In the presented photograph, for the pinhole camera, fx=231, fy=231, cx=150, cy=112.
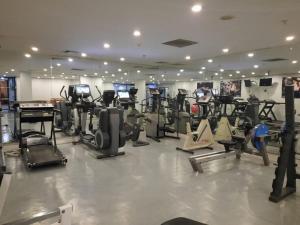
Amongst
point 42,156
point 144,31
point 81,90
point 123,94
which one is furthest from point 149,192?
point 123,94

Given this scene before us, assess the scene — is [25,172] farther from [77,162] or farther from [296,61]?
[296,61]

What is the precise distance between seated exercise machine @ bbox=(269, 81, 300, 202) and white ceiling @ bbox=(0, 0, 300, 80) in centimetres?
141

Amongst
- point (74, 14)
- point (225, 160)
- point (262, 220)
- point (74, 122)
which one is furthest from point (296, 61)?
point (74, 122)

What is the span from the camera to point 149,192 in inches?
132

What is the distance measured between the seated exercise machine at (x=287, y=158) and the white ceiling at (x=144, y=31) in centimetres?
141

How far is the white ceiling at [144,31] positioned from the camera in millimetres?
3424

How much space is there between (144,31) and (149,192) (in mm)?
3115

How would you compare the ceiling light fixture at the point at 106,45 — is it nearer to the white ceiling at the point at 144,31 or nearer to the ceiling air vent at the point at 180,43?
the white ceiling at the point at 144,31

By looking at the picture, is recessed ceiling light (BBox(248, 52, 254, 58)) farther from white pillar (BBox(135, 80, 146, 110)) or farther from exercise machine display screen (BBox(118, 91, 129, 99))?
white pillar (BBox(135, 80, 146, 110))

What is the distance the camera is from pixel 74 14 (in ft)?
12.3

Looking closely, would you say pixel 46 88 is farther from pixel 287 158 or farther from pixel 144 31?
pixel 287 158

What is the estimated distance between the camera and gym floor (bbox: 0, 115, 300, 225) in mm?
2701

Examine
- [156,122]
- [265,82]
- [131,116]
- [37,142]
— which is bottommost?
[37,142]

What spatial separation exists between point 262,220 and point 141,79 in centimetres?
843
